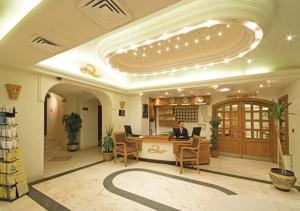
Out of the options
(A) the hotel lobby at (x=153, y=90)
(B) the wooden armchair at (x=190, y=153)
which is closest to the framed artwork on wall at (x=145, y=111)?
(A) the hotel lobby at (x=153, y=90)

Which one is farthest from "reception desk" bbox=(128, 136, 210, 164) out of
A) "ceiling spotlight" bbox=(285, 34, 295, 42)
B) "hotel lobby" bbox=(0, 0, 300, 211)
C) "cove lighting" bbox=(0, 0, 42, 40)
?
"cove lighting" bbox=(0, 0, 42, 40)

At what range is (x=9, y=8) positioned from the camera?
2076 millimetres

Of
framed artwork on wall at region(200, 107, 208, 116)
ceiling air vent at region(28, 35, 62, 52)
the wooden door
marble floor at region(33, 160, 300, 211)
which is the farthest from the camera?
framed artwork on wall at region(200, 107, 208, 116)

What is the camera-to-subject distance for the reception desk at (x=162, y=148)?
5.33 m

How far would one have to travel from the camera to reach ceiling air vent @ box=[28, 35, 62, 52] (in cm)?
234

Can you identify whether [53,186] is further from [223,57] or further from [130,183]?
[223,57]

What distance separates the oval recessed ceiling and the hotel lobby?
27 millimetres

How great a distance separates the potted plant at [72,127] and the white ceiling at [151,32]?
10.6 ft

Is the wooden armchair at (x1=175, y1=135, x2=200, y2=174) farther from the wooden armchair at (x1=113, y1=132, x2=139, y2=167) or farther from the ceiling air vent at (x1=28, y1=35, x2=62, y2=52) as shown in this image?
the ceiling air vent at (x1=28, y1=35, x2=62, y2=52)

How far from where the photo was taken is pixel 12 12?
2.13 meters

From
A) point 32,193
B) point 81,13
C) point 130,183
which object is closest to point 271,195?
point 130,183

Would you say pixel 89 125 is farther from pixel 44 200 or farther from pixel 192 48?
pixel 192 48

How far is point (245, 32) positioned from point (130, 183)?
4.01 metres

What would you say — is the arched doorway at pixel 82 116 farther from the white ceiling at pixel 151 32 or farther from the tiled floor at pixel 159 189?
the white ceiling at pixel 151 32
